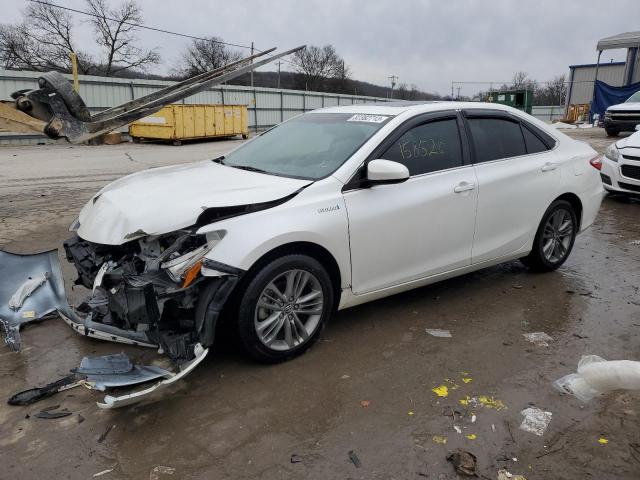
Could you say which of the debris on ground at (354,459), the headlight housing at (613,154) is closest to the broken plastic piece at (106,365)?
the debris on ground at (354,459)

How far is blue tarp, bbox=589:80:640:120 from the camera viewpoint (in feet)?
82.9

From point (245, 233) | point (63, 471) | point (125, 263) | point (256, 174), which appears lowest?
point (63, 471)

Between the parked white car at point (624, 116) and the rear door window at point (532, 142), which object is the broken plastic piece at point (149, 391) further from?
the parked white car at point (624, 116)

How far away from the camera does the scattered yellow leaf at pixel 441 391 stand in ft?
10.4

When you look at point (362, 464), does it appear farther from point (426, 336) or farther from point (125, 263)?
point (125, 263)

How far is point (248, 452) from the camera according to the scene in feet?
8.66

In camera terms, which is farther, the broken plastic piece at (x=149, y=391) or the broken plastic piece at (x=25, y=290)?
the broken plastic piece at (x=25, y=290)

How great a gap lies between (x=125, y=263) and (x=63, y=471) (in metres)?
1.24

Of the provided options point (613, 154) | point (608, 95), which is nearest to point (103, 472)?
point (613, 154)

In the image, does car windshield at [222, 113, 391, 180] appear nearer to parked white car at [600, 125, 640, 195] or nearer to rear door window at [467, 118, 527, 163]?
rear door window at [467, 118, 527, 163]

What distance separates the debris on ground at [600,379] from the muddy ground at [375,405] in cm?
7

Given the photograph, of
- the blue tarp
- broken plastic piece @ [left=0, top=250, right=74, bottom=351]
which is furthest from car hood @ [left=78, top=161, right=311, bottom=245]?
the blue tarp

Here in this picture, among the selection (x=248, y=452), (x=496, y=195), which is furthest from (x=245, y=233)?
(x=496, y=195)

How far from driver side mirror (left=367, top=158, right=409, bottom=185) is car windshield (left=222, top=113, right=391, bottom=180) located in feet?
0.85
